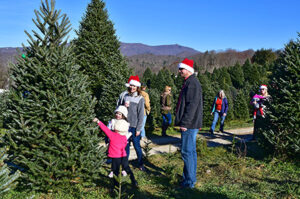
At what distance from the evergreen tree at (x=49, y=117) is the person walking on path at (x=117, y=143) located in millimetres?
238

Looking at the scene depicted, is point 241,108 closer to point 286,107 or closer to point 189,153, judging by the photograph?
point 286,107

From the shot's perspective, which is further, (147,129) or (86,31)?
(147,129)

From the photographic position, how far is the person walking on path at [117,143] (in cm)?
405

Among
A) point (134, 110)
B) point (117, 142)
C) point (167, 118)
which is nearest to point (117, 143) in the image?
point (117, 142)

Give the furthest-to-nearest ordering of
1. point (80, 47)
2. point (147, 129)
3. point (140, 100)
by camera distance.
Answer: point (147, 129) → point (80, 47) → point (140, 100)

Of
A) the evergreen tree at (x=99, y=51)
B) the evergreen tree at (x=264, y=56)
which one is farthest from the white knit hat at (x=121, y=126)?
the evergreen tree at (x=264, y=56)

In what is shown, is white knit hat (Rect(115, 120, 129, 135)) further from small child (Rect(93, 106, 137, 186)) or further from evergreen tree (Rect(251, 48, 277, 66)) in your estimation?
evergreen tree (Rect(251, 48, 277, 66))

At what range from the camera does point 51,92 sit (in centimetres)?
369

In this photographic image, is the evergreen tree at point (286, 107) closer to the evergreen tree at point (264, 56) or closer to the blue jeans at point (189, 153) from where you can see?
the blue jeans at point (189, 153)

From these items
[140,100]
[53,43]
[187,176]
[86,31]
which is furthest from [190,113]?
[86,31]

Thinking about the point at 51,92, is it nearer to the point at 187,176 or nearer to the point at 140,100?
the point at 140,100

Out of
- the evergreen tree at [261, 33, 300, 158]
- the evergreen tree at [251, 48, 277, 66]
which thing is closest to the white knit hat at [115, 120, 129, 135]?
the evergreen tree at [261, 33, 300, 158]

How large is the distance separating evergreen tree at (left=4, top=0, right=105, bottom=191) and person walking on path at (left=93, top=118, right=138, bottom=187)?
0.78 ft

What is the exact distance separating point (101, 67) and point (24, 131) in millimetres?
5826
